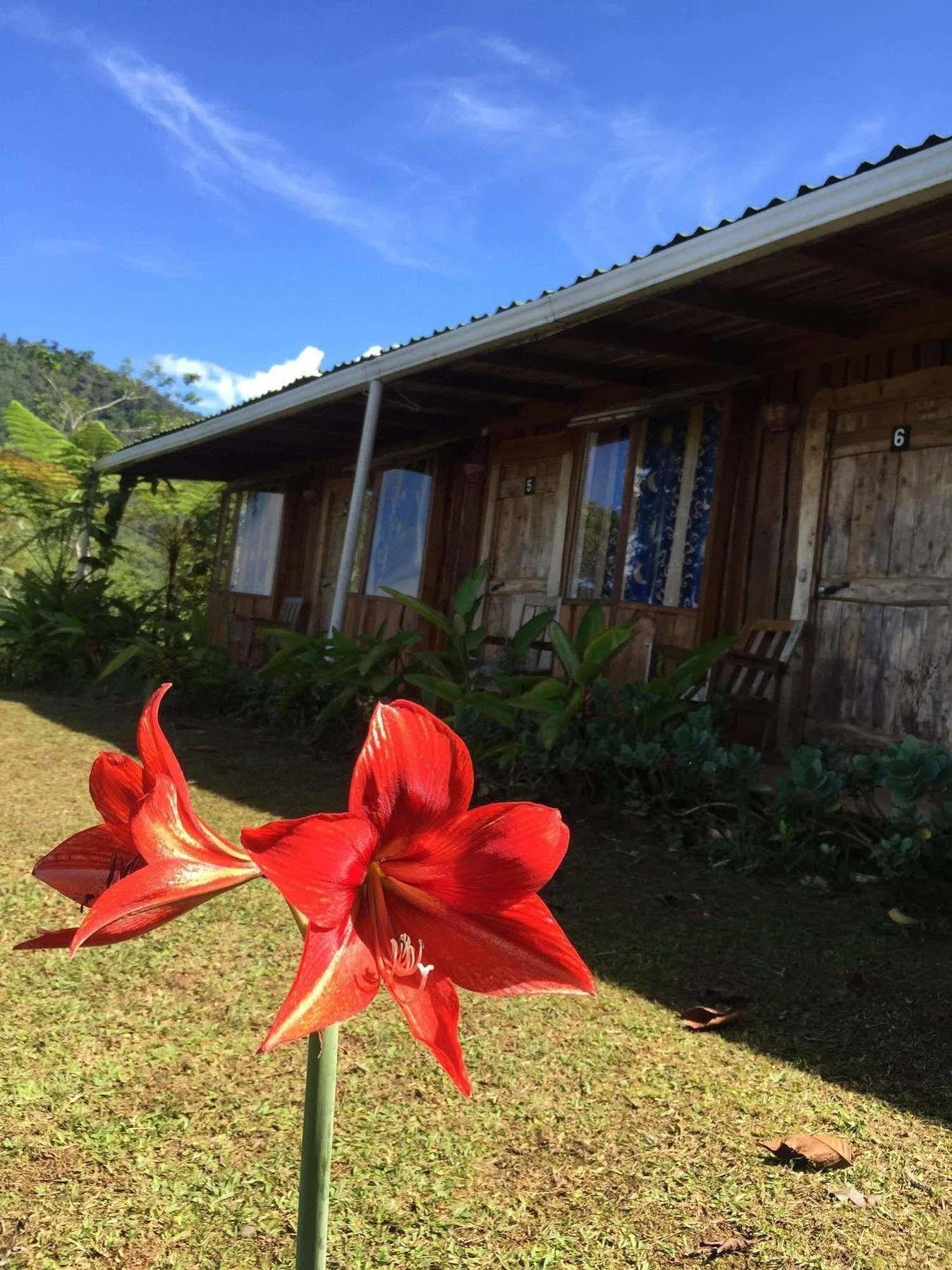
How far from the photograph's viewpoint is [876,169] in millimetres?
3682

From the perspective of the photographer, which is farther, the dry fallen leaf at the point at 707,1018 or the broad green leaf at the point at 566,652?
the broad green leaf at the point at 566,652

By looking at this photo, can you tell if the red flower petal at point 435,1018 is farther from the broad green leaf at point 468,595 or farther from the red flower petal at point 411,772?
the broad green leaf at point 468,595

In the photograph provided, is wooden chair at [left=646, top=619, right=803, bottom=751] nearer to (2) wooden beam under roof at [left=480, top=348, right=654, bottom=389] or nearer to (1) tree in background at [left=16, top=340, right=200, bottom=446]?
(2) wooden beam under roof at [left=480, top=348, right=654, bottom=389]

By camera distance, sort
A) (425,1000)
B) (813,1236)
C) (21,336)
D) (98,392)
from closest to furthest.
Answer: (425,1000), (813,1236), (98,392), (21,336)

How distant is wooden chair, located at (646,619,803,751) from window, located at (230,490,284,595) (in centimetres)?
779

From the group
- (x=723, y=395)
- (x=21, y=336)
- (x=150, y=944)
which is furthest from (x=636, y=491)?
(x=21, y=336)

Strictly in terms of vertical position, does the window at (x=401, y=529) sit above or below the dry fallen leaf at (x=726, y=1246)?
above

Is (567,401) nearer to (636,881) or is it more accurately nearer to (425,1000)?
(636,881)

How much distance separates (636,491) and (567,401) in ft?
3.64

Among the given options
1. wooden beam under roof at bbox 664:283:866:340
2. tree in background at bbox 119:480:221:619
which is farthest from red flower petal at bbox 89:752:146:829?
tree in background at bbox 119:480:221:619

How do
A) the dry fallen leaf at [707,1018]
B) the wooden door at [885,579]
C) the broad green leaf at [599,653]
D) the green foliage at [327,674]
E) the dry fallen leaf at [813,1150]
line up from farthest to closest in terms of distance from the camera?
the green foliage at [327,674], the wooden door at [885,579], the broad green leaf at [599,653], the dry fallen leaf at [707,1018], the dry fallen leaf at [813,1150]

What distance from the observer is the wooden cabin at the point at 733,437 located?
483 cm

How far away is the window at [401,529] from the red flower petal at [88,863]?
30.3 ft

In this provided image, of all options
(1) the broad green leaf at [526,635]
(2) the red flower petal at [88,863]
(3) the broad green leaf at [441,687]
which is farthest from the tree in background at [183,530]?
(2) the red flower petal at [88,863]
